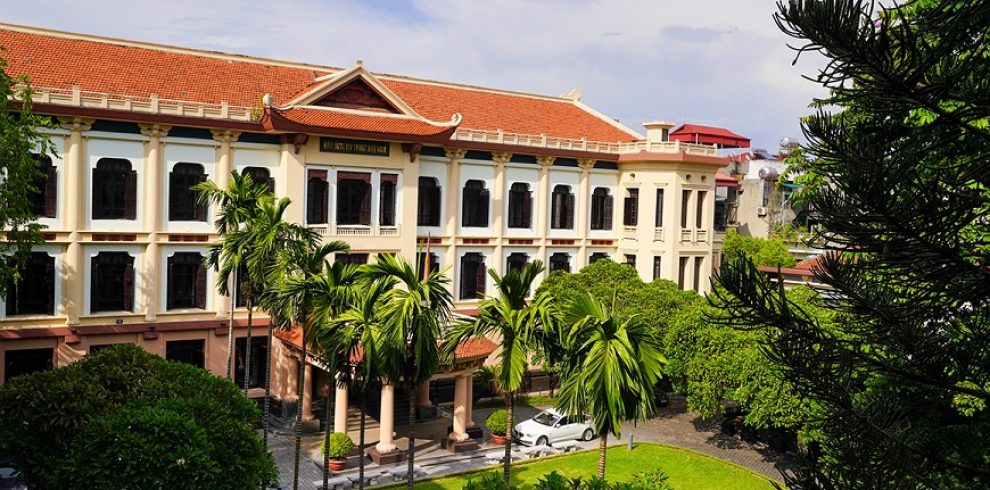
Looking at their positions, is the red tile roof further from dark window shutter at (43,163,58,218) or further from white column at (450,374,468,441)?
white column at (450,374,468,441)

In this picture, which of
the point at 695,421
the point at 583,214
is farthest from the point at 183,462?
the point at 583,214

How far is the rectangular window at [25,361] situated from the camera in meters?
27.4

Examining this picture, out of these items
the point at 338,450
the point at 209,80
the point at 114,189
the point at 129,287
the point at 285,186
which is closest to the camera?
the point at 338,450

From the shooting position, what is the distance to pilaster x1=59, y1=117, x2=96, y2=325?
27.8 meters

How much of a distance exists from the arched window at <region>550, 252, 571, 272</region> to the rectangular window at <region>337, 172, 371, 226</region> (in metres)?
10.2

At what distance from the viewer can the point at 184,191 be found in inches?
1191

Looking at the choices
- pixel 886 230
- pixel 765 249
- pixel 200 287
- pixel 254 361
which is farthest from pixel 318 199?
pixel 886 230

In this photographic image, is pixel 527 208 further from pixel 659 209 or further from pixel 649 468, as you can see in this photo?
pixel 649 468

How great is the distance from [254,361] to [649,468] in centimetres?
1537

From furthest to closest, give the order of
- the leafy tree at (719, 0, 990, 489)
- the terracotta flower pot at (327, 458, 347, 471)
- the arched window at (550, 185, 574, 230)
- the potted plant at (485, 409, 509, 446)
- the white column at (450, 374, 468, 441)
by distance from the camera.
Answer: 1. the arched window at (550, 185, 574, 230)
2. the potted plant at (485, 409, 509, 446)
3. the white column at (450, 374, 468, 441)
4. the terracotta flower pot at (327, 458, 347, 471)
5. the leafy tree at (719, 0, 990, 489)

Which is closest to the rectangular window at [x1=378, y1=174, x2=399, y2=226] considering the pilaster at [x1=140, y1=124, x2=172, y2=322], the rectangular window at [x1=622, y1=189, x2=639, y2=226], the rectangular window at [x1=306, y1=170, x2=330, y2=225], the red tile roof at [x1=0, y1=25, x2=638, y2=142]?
Answer: the rectangular window at [x1=306, y1=170, x2=330, y2=225]

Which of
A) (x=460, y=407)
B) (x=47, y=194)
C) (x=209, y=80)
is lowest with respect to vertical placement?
(x=460, y=407)

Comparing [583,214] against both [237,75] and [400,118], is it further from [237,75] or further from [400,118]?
[237,75]

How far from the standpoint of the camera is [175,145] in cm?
2981
